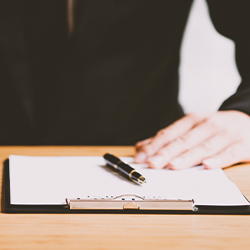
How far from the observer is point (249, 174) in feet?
1.77

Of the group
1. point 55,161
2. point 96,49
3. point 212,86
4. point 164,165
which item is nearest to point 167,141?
point 164,165

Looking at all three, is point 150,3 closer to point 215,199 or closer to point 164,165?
point 164,165

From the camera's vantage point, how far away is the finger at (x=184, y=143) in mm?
527

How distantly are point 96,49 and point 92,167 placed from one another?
0.51 m

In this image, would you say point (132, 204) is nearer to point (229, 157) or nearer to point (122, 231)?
point (122, 231)

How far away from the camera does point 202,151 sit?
57 cm

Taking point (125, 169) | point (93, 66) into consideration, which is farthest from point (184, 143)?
point (93, 66)

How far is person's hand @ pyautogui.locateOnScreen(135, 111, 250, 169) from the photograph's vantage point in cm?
54

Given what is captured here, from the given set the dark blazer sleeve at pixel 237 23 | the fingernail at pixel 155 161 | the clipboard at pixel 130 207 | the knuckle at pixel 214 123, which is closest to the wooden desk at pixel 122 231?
the clipboard at pixel 130 207

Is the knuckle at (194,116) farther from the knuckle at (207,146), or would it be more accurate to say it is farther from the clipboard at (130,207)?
the clipboard at (130,207)

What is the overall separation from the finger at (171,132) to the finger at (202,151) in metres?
0.06

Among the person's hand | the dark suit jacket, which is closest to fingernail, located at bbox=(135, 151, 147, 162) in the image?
the person's hand

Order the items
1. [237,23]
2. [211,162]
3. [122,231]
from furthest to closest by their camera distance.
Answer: [237,23]
[211,162]
[122,231]

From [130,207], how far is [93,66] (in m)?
0.64
